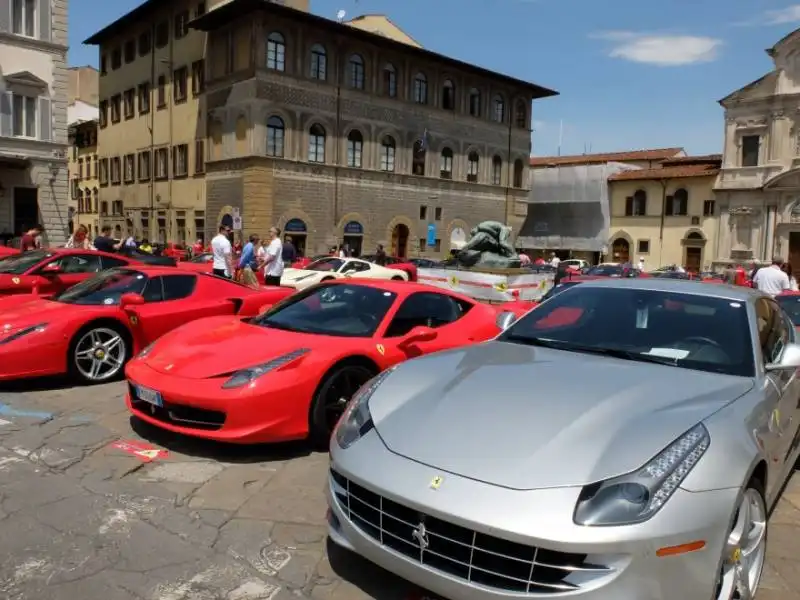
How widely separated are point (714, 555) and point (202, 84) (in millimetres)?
38815

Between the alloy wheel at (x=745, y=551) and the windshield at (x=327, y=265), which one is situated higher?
the windshield at (x=327, y=265)

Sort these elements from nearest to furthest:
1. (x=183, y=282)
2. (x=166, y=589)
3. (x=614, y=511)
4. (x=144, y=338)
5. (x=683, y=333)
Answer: (x=614, y=511) < (x=166, y=589) < (x=683, y=333) < (x=144, y=338) < (x=183, y=282)

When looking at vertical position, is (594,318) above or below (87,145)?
below

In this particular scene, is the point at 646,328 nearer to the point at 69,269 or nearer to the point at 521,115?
the point at 69,269

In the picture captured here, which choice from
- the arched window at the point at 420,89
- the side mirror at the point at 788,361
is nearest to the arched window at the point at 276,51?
the arched window at the point at 420,89

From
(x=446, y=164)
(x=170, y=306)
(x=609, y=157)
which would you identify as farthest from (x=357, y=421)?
(x=609, y=157)

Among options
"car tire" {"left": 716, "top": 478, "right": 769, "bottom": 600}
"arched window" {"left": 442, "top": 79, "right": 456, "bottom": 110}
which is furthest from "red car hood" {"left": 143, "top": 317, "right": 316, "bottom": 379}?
"arched window" {"left": 442, "top": 79, "right": 456, "bottom": 110}

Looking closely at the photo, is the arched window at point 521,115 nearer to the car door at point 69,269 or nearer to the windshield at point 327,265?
the windshield at point 327,265

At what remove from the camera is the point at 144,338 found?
7.33 m

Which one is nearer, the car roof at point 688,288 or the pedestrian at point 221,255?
the car roof at point 688,288

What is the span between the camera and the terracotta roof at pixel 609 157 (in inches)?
2195

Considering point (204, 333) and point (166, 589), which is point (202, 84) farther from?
point (166, 589)

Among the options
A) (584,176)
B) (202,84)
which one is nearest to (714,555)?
(202,84)

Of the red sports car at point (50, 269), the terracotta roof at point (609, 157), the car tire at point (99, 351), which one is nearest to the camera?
the car tire at point (99, 351)
